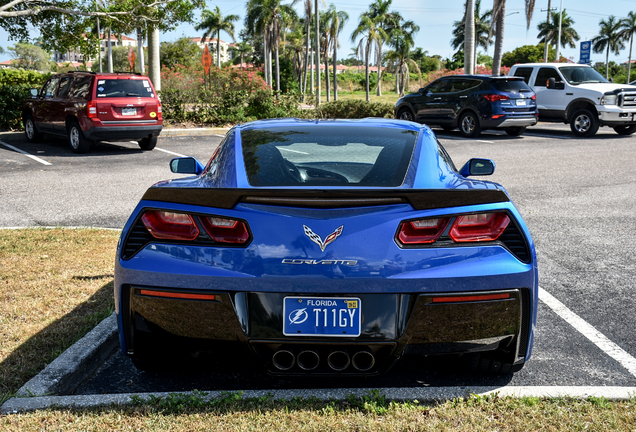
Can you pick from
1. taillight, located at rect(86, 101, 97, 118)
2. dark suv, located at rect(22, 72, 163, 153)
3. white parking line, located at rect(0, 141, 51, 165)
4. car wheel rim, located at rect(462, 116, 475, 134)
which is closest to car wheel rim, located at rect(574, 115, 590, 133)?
car wheel rim, located at rect(462, 116, 475, 134)

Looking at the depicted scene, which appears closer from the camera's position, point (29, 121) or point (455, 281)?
point (455, 281)

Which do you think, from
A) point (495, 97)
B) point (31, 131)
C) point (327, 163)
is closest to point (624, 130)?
point (495, 97)

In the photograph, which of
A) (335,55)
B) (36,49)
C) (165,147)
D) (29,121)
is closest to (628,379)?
(165,147)

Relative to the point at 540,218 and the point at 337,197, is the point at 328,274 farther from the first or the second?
the point at 540,218

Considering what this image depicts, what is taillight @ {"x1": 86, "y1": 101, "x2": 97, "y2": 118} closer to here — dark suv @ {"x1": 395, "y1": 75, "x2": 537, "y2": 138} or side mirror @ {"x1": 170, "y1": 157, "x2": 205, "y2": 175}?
dark suv @ {"x1": 395, "y1": 75, "x2": 537, "y2": 138}

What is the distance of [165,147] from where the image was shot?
1612 cm

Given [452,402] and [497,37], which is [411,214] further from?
[497,37]

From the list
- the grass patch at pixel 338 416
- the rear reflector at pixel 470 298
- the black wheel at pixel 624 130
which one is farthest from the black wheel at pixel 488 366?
the black wheel at pixel 624 130

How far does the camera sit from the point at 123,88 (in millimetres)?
14398

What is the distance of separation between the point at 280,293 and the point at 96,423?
1.01 meters

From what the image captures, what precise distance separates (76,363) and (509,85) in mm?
16606

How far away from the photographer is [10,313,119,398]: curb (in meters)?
3.14

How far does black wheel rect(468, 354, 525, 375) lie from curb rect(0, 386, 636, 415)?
0.11 m

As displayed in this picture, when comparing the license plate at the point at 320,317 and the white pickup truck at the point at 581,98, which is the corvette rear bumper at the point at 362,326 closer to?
the license plate at the point at 320,317
